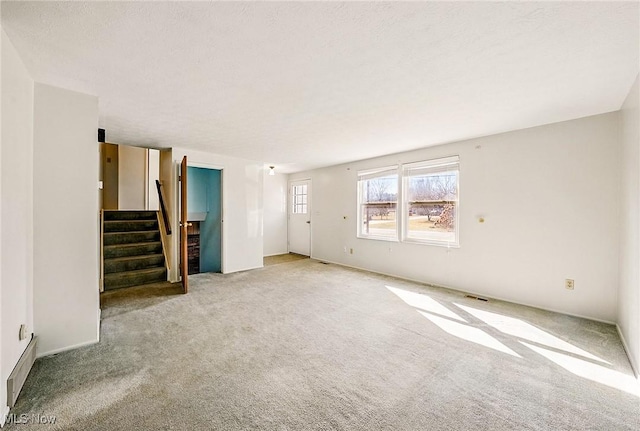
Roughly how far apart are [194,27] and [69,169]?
176 centimetres

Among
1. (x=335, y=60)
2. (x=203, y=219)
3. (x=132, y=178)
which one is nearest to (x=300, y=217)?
(x=203, y=219)

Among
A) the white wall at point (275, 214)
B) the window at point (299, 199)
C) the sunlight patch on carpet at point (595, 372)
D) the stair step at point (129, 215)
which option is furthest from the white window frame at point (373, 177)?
the stair step at point (129, 215)

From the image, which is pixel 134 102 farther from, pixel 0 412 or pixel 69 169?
pixel 0 412

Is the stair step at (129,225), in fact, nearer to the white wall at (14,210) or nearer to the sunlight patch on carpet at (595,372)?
the white wall at (14,210)

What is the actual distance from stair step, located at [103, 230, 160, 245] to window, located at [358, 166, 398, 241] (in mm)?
3969

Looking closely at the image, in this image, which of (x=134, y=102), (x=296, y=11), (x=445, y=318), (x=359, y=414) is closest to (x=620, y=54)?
(x=296, y=11)

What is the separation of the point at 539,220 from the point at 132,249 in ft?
19.9

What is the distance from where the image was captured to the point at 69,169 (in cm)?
224

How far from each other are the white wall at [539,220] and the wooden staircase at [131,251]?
4453mm

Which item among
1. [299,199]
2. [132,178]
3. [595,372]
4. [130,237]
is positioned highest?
[132,178]

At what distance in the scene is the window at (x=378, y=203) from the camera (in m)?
4.80

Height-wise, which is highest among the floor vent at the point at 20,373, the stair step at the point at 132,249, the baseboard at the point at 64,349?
the stair step at the point at 132,249

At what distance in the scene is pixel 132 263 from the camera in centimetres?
426

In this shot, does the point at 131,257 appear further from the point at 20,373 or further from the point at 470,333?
the point at 470,333
